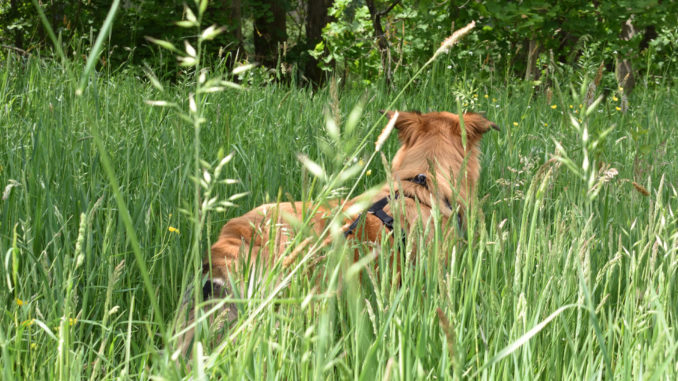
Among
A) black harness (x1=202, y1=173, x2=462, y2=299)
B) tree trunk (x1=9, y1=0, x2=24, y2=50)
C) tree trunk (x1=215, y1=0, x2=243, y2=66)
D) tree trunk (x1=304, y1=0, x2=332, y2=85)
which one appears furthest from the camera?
tree trunk (x1=9, y1=0, x2=24, y2=50)

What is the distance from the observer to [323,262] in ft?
5.86

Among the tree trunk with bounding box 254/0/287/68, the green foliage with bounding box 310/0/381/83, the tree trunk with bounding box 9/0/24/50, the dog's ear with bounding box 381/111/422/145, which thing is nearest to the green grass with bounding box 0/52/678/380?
the dog's ear with bounding box 381/111/422/145

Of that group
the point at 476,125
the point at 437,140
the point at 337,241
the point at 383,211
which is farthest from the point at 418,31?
the point at 337,241

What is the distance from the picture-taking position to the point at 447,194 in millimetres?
3295

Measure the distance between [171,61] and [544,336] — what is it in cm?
971

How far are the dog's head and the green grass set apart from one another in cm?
22

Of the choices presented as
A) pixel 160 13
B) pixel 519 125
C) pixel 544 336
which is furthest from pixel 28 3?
pixel 544 336

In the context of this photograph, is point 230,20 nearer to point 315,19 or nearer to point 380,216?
point 315,19

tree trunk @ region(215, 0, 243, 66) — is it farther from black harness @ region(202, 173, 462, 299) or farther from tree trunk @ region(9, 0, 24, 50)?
black harness @ region(202, 173, 462, 299)

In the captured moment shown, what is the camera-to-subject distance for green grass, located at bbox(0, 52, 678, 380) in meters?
1.08

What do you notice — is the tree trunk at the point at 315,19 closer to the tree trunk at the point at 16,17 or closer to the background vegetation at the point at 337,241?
the background vegetation at the point at 337,241

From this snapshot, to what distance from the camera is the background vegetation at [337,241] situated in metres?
0.98

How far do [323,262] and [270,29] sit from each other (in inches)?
400

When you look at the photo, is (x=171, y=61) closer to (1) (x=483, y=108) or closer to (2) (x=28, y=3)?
(2) (x=28, y=3)
